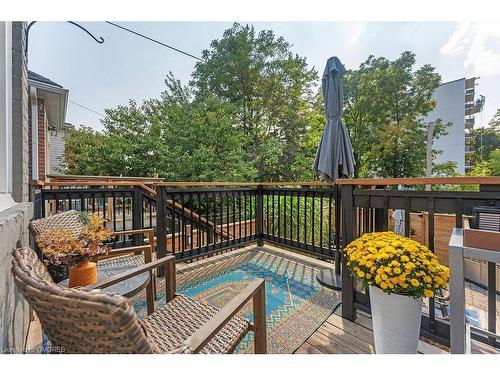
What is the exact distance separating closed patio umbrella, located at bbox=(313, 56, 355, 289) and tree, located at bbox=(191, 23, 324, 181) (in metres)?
6.92

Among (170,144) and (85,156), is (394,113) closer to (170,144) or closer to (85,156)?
(170,144)

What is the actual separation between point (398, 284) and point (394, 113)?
12.2 meters

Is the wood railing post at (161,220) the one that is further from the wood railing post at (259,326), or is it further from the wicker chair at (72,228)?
the wood railing post at (259,326)

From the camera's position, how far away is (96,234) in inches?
64.2

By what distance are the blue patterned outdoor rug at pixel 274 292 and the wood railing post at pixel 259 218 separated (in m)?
0.39

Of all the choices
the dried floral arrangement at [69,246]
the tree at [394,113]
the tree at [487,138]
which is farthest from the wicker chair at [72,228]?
the tree at [487,138]

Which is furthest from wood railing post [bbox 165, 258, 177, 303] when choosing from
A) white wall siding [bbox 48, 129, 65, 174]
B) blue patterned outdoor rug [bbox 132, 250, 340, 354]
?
white wall siding [bbox 48, 129, 65, 174]

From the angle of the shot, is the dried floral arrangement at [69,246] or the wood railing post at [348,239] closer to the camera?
the dried floral arrangement at [69,246]

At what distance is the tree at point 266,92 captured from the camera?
10.4m
